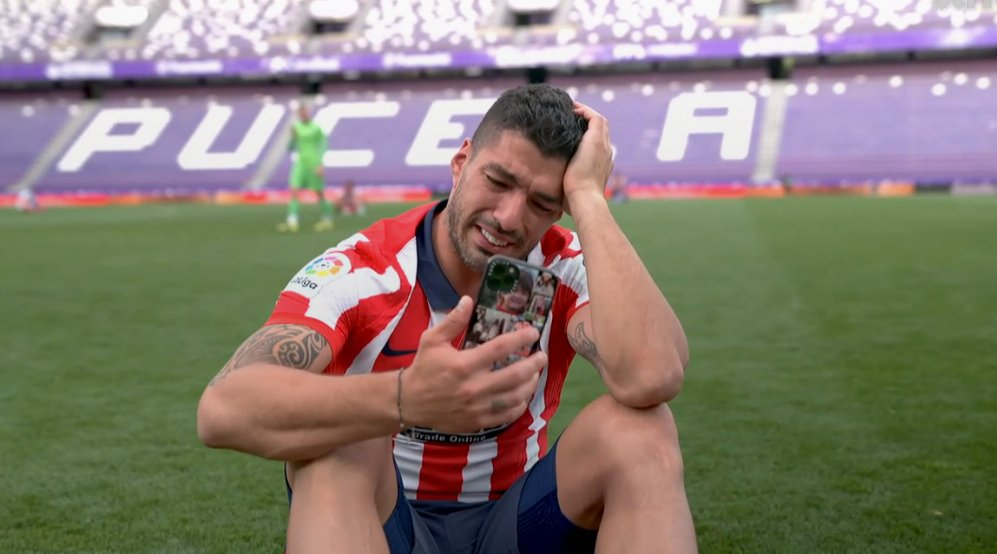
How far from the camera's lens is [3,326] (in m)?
7.03

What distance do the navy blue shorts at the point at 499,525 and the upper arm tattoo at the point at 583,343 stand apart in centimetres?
23

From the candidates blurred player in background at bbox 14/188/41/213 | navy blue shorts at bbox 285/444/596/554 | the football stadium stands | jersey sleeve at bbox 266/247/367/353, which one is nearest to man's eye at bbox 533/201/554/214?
jersey sleeve at bbox 266/247/367/353

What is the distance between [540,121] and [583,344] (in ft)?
1.76

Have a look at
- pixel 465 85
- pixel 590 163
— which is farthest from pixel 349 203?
pixel 590 163

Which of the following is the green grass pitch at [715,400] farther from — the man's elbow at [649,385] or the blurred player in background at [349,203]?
the blurred player in background at [349,203]

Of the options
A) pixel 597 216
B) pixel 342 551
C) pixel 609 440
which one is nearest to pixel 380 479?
pixel 342 551

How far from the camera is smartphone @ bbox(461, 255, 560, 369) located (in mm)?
1844

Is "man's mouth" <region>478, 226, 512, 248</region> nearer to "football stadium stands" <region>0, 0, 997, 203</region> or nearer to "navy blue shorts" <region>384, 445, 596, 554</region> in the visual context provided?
"navy blue shorts" <region>384, 445, 596, 554</region>

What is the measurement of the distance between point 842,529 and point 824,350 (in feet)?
9.48

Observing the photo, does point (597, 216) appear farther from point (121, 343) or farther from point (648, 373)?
point (121, 343)

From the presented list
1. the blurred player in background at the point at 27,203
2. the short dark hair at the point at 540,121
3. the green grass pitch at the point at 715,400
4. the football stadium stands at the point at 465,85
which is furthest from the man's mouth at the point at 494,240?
the football stadium stands at the point at 465,85

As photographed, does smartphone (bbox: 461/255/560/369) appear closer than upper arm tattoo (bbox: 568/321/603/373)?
Yes

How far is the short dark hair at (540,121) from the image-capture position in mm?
2289

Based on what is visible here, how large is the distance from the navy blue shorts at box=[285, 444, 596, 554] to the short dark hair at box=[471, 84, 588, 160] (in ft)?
2.26
